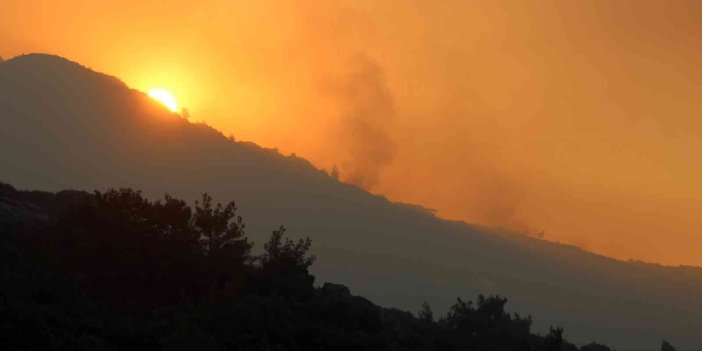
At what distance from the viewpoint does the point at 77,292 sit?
28250 mm

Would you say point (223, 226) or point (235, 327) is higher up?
point (223, 226)

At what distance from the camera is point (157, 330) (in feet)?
85.3

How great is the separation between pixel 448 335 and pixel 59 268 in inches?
665

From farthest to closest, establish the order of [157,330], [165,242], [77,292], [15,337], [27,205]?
[27,205] < [165,242] < [77,292] < [157,330] < [15,337]

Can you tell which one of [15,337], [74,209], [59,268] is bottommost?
[15,337]

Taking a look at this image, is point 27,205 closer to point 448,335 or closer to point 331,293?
point 331,293

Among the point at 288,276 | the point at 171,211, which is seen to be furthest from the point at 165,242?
Result: the point at 288,276

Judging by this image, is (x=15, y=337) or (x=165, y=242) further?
(x=165, y=242)

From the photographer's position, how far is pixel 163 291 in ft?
109

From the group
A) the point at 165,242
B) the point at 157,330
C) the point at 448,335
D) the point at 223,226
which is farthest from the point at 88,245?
the point at 448,335

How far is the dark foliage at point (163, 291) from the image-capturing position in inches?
989

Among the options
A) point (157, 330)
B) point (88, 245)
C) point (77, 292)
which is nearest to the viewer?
point (157, 330)

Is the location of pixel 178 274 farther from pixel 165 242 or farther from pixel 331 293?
pixel 331 293

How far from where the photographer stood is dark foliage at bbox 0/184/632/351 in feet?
82.4
